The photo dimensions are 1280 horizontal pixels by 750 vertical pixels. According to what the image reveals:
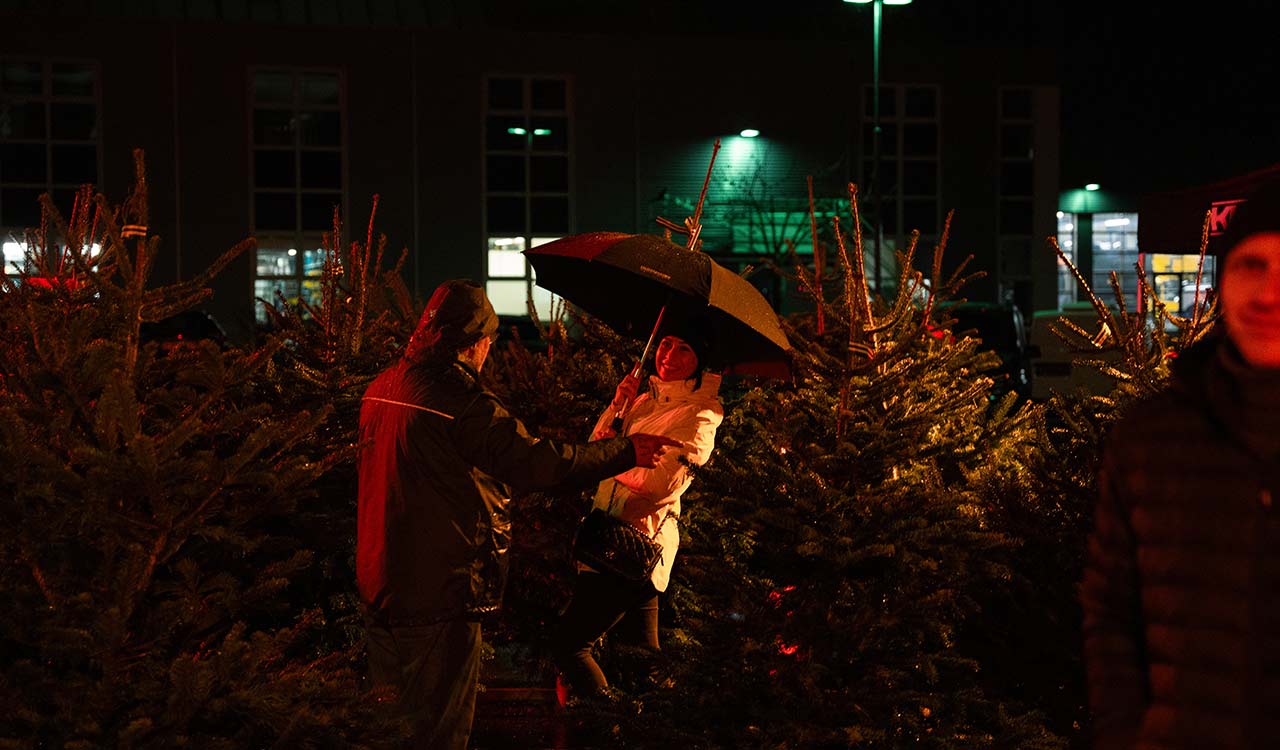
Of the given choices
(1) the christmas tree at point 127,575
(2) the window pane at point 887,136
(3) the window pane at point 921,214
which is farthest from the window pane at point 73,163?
(1) the christmas tree at point 127,575

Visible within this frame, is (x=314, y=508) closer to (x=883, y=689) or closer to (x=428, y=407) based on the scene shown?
(x=428, y=407)

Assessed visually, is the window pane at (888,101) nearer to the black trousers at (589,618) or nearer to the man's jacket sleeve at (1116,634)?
the black trousers at (589,618)

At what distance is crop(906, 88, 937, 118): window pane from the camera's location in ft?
124

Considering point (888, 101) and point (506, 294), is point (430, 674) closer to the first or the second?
point (506, 294)

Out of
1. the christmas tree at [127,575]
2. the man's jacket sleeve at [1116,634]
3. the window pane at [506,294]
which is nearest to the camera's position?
the man's jacket sleeve at [1116,634]

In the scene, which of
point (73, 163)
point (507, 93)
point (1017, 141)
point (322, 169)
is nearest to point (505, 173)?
point (507, 93)

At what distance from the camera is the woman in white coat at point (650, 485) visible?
491 cm

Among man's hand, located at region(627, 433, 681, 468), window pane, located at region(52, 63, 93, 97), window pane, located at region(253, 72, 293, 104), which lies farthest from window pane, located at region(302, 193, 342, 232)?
man's hand, located at region(627, 433, 681, 468)

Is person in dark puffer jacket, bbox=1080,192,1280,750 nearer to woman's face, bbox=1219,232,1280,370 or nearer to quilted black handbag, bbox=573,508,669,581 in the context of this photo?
woman's face, bbox=1219,232,1280,370

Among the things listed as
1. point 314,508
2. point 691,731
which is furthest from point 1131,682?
point 314,508

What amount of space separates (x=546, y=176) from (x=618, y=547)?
32.1 metres

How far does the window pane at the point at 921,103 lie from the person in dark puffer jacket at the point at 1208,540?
121 feet

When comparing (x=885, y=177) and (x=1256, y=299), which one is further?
(x=885, y=177)

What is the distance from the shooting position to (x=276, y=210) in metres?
35.1
